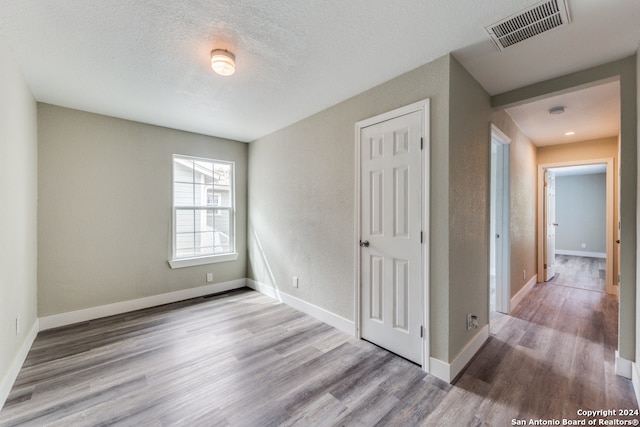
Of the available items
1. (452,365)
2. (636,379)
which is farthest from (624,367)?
(452,365)

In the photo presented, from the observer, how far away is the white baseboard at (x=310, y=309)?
2800 mm

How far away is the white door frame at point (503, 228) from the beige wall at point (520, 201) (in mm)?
70

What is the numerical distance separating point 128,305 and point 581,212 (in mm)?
10884

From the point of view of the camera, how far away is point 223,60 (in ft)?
6.31

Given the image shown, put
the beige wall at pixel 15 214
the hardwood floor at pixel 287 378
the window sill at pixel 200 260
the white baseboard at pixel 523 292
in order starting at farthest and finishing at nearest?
the window sill at pixel 200 260 → the white baseboard at pixel 523 292 → the beige wall at pixel 15 214 → the hardwood floor at pixel 287 378

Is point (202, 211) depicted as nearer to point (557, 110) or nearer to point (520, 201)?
point (520, 201)

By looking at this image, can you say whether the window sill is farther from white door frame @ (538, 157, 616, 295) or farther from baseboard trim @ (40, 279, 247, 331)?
white door frame @ (538, 157, 616, 295)

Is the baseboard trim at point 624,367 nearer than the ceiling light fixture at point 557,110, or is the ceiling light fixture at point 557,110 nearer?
the baseboard trim at point 624,367

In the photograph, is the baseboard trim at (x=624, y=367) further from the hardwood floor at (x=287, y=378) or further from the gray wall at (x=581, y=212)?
the gray wall at (x=581, y=212)

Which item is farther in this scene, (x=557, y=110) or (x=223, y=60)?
(x=557, y=110)

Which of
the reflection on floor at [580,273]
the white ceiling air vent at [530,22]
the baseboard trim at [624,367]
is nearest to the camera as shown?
the white ceiling air vent at [530,22]

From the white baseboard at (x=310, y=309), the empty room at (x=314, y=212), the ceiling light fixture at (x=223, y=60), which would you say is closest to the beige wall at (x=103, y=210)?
the empty room at (x=314, y=212)

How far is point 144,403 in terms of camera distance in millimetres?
1769

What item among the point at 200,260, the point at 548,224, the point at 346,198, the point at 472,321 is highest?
the point at 346,198
